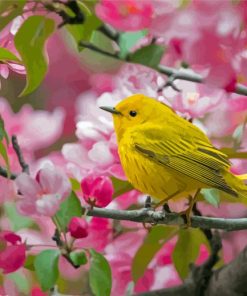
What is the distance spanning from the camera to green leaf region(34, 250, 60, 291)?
0.74m

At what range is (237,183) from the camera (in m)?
0.85

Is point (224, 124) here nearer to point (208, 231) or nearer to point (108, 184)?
point (208, 231)

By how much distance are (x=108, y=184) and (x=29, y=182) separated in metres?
0.09

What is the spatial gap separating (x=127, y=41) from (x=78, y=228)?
20 cm

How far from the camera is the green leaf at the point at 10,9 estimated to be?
0.63 meters

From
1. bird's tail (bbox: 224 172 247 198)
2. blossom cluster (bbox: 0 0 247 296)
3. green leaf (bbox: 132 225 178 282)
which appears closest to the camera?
blossom cluster (bbox: 0 0 247 296)

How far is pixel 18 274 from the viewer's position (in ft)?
3.32

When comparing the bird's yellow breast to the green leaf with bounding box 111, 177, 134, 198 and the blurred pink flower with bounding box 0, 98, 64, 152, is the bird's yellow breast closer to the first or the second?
the green leaf with bounding box 111, 177, 134, 198

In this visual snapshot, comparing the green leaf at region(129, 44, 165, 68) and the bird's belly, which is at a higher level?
the green leaf at region(129, 44, 165, 68)

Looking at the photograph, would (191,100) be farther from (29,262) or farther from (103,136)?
(29,262)

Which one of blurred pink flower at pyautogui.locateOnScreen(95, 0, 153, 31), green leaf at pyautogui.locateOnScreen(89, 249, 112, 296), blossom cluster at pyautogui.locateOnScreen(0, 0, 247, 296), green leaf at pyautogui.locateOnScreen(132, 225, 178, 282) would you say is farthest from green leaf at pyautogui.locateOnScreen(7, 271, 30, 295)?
blurred pink flower at pyautogui.locateOnScreen(95, 0, 153, 31)

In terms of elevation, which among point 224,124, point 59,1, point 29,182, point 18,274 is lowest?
point 18,274

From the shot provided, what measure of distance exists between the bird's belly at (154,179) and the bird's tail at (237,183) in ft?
0.15

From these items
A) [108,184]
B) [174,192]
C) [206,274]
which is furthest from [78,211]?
[206,274]
